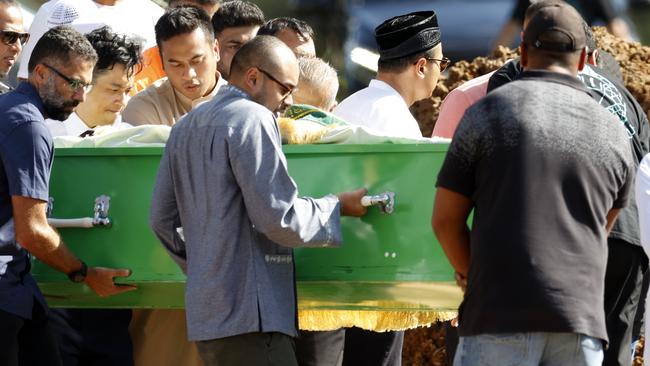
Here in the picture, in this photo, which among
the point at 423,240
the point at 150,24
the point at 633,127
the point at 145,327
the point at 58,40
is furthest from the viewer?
the point at 150,24

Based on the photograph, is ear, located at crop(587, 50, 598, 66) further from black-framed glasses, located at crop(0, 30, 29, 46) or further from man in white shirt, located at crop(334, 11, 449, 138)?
black-framed glasses, located at crop(0, 30, 29, 46)

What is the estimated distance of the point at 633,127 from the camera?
5676 mm

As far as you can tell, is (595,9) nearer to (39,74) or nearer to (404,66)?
(404,66)

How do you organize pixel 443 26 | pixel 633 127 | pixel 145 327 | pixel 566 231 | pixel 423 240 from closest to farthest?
pixel 566 231 < pixel 423 240 < pixel 633 127 < pixel 145 327 < pixel 443 26

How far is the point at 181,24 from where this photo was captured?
6.19m

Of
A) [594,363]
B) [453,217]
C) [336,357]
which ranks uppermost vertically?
[453,217]

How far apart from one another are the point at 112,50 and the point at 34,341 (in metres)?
1.31

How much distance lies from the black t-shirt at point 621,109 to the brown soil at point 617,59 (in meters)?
1.42

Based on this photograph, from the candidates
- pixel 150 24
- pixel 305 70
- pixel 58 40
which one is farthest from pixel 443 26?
pixel 58 40

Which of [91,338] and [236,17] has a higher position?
[236,17]

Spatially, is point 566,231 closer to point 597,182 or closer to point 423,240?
point 597,182

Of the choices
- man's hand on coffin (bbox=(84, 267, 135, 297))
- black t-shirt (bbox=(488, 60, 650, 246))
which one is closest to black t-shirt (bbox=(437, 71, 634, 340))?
black t-shirt (bbox=(488, 60, 650, 246))

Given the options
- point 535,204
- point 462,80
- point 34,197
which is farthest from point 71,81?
point 462,80

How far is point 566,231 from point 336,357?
208cm
